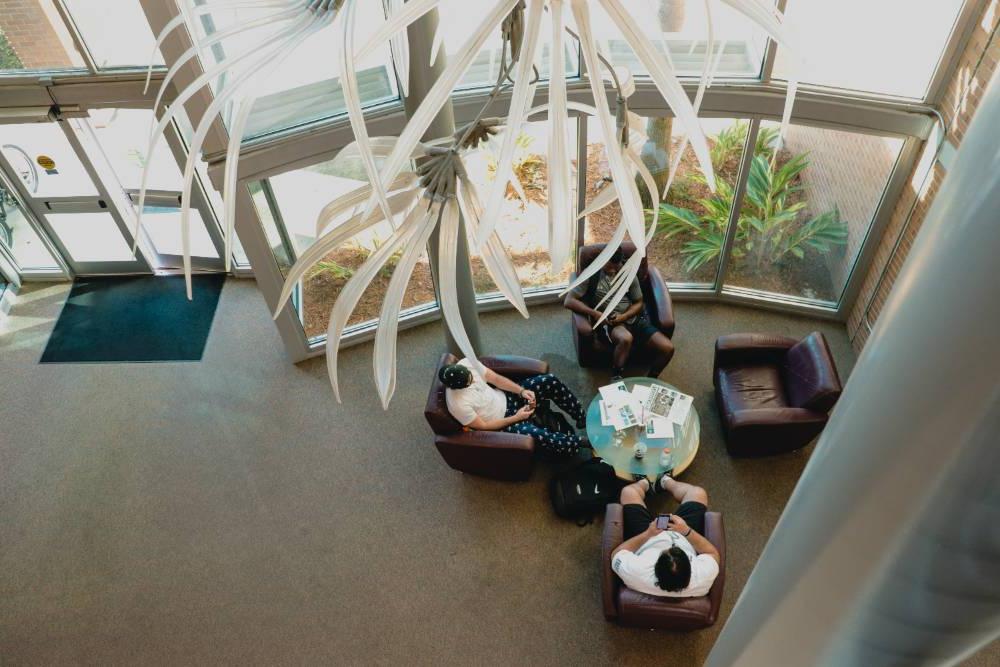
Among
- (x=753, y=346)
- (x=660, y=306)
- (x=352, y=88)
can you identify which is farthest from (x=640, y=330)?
(x=352, y=88)

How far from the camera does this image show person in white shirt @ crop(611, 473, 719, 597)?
4375 mm

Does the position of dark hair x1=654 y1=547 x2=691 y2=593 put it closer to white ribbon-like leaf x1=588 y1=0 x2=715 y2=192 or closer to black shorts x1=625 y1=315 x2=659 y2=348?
black shorts x1=625 y1=315 x2=659 y2=348

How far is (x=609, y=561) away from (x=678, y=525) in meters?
0.49

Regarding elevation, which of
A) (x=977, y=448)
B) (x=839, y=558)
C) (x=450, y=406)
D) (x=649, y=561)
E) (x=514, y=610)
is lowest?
(x=514, y=610)

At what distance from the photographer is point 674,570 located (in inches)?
171

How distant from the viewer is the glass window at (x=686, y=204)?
18.9ft

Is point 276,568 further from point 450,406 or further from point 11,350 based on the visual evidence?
point 11,350

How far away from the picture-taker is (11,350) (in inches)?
283

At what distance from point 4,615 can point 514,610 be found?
3590 mm

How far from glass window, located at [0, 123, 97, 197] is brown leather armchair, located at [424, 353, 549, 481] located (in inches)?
157

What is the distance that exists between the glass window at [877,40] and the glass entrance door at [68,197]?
5.79 m

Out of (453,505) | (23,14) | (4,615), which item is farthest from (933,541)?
(23,14)

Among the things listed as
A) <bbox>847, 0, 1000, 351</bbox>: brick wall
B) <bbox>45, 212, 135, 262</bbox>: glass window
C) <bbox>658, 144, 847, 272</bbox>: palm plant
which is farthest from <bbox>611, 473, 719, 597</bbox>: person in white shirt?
<bbox>45, 212, 135, 262</bbox>: glass window

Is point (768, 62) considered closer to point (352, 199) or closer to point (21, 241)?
point (352, 199)
